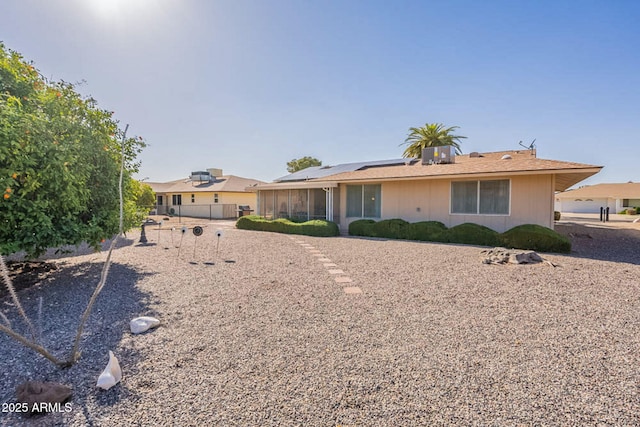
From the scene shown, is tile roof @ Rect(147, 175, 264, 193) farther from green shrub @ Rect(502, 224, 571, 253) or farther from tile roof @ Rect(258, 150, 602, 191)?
green shrub @ Rect(502, 224, 571, 253)

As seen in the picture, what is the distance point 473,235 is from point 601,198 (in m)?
40.8

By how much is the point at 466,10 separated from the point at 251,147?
1238 cm

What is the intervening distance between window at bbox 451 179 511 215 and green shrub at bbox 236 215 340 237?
5.03 meters

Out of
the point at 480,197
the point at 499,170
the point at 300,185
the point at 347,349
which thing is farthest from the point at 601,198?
the point at 347,349

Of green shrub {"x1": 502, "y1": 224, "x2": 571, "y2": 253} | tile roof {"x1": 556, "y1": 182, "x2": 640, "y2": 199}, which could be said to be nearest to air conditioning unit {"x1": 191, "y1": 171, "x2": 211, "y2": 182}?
green shrub {"x1": 502, "y1": 224, "x2": 571, "y2": 253}

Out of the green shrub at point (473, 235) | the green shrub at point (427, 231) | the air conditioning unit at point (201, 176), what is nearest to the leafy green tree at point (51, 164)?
the green shrub at point (427, 231)

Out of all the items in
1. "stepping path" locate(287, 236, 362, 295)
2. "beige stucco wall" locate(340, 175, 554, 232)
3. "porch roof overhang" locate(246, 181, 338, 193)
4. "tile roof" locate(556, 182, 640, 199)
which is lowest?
"stepping path" locate(287, 236, 362, 295)

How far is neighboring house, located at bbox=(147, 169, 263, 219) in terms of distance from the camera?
26.4m

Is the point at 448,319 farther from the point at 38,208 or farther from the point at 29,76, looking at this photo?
the point at 29,76

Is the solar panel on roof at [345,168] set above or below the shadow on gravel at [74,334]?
above

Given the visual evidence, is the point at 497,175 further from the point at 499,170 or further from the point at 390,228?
the point at 390,228

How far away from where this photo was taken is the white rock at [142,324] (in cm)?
355

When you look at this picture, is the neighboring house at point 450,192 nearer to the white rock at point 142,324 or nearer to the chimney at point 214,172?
the white rock at point 142,324

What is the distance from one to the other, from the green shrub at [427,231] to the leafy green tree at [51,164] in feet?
31.0
